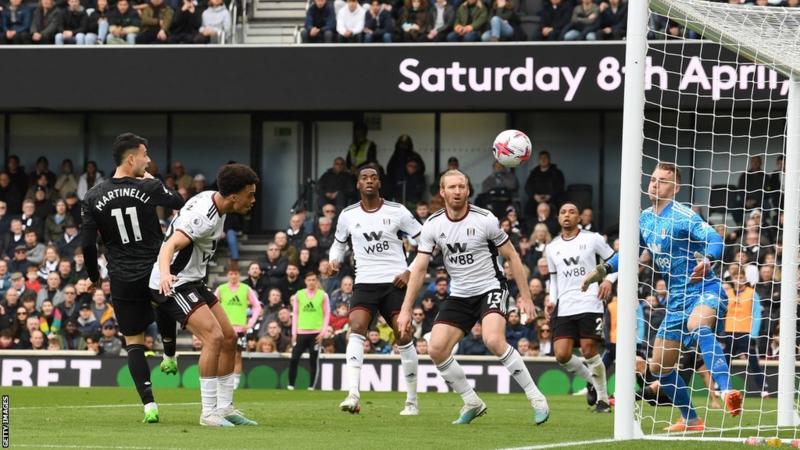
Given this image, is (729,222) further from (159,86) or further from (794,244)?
(794,244)

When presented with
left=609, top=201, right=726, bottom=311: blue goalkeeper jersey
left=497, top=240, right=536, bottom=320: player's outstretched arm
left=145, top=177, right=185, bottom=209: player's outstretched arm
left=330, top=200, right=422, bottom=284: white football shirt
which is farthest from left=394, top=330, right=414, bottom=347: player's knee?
left=609, top=201, right=726, bottom=311: blue goalkeeper jersey

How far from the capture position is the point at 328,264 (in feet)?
60.2

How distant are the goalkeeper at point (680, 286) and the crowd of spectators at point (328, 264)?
7.12m

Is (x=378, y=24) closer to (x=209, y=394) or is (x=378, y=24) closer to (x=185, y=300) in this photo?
(x=185, y=300)

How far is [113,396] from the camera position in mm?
16812

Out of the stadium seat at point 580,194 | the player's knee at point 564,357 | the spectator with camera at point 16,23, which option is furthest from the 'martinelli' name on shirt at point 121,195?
the stadium seat at point 580,194

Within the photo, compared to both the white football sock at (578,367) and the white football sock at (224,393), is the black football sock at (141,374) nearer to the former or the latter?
the white football sock at (224,393)

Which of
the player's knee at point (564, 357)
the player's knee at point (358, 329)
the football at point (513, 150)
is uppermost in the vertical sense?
the football at point (513, 150)

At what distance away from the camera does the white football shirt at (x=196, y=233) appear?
1047 centimetres

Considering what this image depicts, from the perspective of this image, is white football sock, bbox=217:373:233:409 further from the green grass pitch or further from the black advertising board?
the black advertising board

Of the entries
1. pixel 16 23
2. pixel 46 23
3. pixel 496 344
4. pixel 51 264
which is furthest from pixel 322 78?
pixel 496 344

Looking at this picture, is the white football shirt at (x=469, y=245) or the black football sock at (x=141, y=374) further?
the white football shirt at (x=469, y=245)

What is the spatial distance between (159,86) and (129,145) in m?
13.3

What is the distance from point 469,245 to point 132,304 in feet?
8.82
